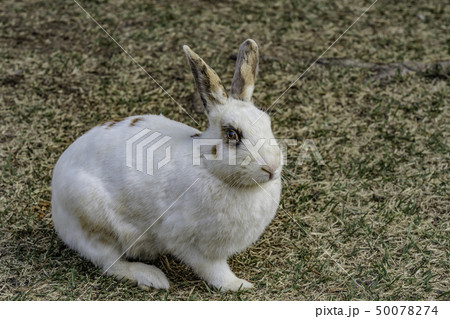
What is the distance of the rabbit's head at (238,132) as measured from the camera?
11.0 ft

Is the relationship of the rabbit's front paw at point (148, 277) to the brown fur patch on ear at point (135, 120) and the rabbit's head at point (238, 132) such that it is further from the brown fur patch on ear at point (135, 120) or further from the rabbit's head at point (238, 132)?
the brown fur patch on ear at point (135, 120)

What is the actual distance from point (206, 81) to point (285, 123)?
218 centimetres

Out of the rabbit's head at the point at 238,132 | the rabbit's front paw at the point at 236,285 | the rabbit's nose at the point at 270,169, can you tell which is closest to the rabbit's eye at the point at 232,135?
the rabbit's head at the point at 238,132

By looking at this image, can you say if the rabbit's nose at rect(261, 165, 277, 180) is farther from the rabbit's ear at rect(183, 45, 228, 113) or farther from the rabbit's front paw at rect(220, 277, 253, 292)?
the rabbit's front paw at rect(220, 277, 253, 292)

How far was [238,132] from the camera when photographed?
3.43 m

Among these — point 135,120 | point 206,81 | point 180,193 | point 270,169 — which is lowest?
point 180,193

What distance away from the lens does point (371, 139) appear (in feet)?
17.7

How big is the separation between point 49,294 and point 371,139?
3.15 metres

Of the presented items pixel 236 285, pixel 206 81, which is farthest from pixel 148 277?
pixel 206 81

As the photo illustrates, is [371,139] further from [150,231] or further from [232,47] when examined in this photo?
[150,231]

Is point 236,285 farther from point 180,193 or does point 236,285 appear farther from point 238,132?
point 238,132

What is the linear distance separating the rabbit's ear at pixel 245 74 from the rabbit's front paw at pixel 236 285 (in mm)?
1152
